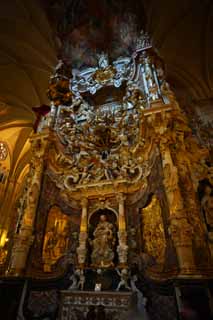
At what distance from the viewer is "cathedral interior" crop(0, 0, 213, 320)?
12.0 feet

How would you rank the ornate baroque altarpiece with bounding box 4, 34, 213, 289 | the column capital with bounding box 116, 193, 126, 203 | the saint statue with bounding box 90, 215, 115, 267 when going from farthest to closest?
1. the column capital with bounding box 116, 193, 126, 203
2. the saint statue with bounding box 90, 215, 115, 267
3. the ornate baroque altarpiece with bounding box 4, 34, 213, 289

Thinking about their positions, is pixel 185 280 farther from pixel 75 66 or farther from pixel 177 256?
pixel 75 66

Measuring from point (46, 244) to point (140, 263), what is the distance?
2.41 meters

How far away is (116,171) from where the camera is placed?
5.48m

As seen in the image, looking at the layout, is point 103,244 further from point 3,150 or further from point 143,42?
point 3,150

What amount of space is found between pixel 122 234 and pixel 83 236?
0.98 metres

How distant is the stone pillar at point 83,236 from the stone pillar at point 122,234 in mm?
841

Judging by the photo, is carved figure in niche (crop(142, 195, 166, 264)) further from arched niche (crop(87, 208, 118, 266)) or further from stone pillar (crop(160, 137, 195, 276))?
→ arched niche (crop(87, 208, 118, 266))

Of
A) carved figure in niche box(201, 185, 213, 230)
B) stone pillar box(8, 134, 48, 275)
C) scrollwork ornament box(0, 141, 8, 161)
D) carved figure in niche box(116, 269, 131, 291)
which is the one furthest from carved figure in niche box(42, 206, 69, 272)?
scrollwork ornament box(0, 141, 8, 161)

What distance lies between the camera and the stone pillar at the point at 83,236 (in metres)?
4.49

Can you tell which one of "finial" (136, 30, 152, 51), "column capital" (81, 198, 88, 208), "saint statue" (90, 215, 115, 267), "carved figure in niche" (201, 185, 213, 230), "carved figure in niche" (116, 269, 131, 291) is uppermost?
"finial" (136, 30, 152, 51)

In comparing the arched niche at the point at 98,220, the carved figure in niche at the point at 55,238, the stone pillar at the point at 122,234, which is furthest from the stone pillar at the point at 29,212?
the stone pillar at the point at 122,234

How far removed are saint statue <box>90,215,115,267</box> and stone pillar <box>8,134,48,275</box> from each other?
1533mm

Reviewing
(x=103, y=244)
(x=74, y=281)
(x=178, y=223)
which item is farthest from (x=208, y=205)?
(x=74, y=281)
